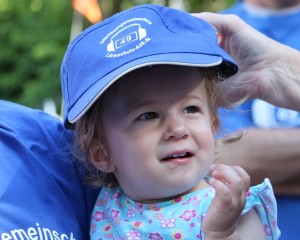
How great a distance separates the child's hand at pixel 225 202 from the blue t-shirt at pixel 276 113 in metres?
0.75

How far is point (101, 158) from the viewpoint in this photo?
197 centimetres

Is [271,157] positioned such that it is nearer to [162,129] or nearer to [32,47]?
[162,129]

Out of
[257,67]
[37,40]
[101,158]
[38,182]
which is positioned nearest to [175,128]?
[101,158]

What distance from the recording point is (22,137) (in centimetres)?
197

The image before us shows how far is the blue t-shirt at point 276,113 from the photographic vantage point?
256cm

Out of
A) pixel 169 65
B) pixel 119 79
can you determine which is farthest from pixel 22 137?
pixel 169 65

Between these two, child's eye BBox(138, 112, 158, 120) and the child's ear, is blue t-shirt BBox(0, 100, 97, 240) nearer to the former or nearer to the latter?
the child's ear

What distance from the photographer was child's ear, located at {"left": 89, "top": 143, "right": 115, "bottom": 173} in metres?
1.95

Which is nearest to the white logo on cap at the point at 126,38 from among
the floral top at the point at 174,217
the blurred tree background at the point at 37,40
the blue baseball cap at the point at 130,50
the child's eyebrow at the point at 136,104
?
the blue baseball cap at the point at 130,50

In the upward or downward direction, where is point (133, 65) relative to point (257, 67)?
upward

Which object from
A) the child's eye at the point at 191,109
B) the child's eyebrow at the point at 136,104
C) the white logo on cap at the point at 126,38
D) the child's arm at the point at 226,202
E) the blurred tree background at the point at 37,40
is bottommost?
the blurred tree background at the point at 37,40

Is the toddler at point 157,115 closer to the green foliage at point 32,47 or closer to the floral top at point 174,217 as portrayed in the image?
the floral top at point 174,217

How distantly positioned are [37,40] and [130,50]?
10347mm

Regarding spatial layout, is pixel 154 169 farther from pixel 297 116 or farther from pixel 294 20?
pixel 294 20
